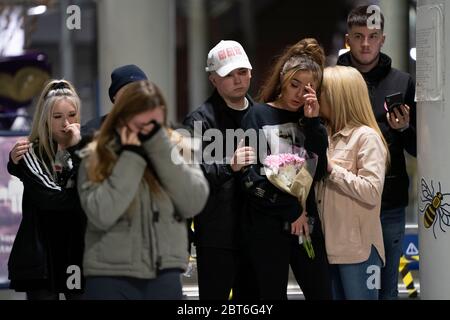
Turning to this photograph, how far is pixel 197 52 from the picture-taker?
321 inches

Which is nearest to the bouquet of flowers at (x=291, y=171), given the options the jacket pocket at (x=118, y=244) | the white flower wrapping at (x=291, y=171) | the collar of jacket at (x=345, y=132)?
the white flower wrapping at (x=291, y=171)

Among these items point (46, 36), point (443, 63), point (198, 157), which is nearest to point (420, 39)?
point (443, 63)

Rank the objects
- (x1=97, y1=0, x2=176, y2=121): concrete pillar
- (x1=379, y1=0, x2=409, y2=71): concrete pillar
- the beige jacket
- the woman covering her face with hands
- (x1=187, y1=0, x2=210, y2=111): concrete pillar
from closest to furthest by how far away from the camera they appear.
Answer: the woman covering her face with hands → the beige jacket → (x1=97, y1=0, x2=176, y2=121): concrete pillar → (x1=379, y1=0, x2=409, y2=71): concrete pillar → (x1=187, y1=0, x2=210, y2=111): concrete pillar

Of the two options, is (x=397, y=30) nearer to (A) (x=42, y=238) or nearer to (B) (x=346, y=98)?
(B) (x=346, y=98)

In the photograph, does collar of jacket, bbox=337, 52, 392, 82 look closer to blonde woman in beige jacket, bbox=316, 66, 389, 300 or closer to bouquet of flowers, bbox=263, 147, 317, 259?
blonde woman in beige jacket, bbox=316, 66, 389, 300

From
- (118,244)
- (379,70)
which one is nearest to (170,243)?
(118,244)

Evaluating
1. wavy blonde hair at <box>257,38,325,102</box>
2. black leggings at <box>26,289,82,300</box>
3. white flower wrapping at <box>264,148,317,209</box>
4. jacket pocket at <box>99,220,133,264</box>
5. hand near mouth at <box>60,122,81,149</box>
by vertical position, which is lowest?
black leggings at <box>26,289,82,300</box>

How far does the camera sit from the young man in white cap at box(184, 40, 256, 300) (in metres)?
4.29

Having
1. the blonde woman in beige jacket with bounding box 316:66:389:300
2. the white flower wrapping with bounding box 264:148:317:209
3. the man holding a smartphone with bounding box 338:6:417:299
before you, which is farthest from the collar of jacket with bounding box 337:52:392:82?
the white flower wrapping with bounding box 264:148:317:209

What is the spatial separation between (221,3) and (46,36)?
6.61 feet

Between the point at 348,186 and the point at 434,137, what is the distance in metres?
0.57

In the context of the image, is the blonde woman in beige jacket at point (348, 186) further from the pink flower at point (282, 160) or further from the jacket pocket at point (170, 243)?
the jacket pocket at point (170, 243)

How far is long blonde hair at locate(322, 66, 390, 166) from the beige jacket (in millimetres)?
46

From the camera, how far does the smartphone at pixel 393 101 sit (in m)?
4.76
